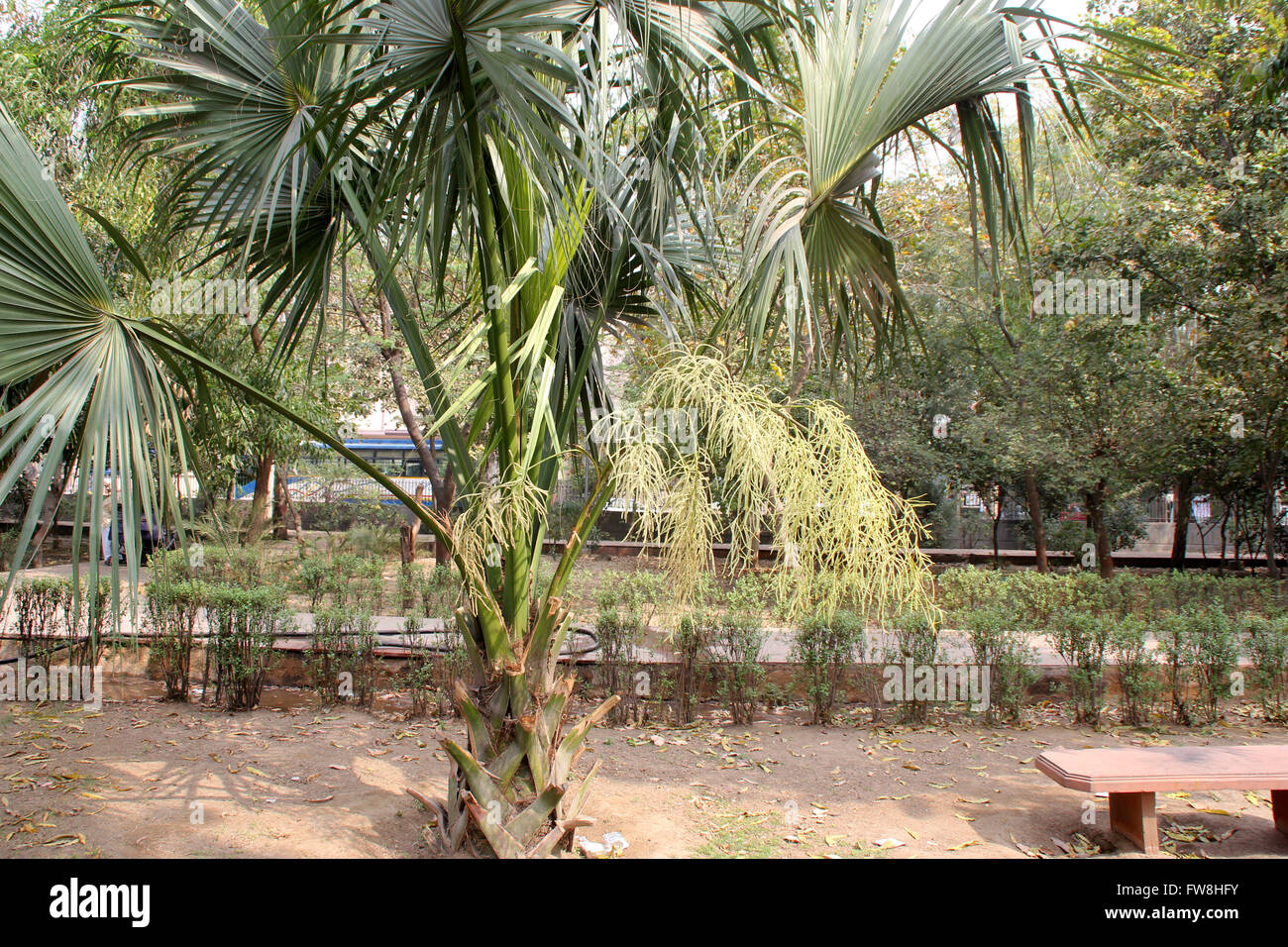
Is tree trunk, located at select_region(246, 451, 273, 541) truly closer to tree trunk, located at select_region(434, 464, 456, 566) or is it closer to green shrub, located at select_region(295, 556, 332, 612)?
tree trunk, located at select_region(434, 464, 456, 566)

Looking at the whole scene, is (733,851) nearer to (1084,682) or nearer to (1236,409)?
(1084,682)

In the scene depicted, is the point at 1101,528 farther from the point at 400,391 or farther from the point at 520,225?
the point at 520,225

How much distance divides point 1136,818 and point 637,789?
2.57 m

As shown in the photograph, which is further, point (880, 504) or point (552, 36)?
point (552, 36)

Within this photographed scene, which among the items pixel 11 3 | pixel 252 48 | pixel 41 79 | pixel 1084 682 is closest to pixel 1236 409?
pixel 1084 682

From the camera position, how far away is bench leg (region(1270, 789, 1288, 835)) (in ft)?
13.4

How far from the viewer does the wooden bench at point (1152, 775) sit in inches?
149

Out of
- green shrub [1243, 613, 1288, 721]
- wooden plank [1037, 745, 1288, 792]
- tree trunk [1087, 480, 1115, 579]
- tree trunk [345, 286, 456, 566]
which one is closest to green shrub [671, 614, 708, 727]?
wooden plank [1037, 745, 1288, 792]

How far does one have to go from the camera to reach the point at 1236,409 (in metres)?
9.52

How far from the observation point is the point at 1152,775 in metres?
3.80

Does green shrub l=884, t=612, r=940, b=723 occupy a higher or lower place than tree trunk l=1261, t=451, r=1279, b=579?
lower

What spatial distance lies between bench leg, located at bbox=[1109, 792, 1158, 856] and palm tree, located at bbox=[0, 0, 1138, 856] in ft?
6.51

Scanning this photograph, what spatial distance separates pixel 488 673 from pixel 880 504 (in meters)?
1.83

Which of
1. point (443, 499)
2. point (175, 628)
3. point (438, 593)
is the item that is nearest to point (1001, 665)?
point (438, 593)
